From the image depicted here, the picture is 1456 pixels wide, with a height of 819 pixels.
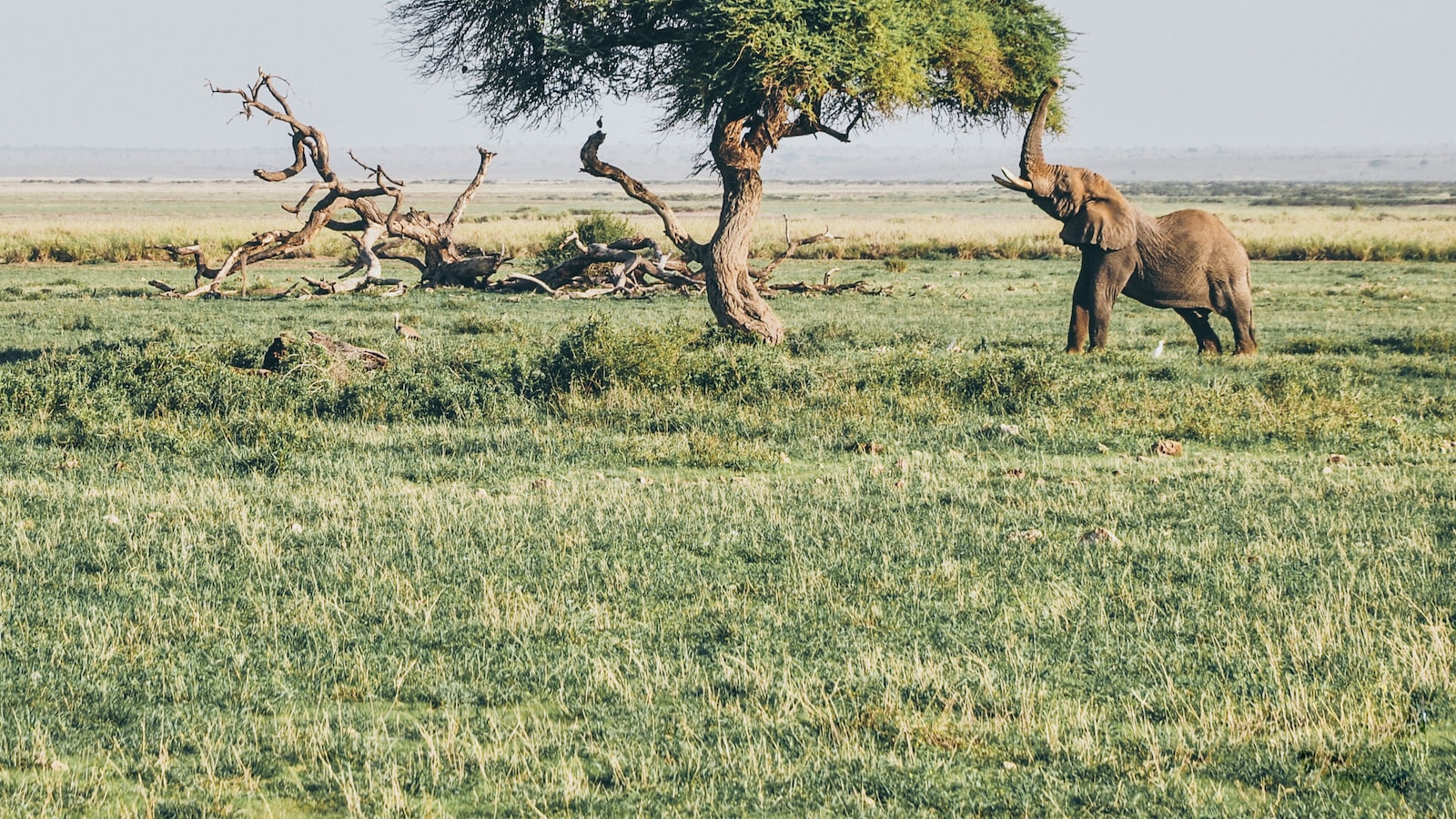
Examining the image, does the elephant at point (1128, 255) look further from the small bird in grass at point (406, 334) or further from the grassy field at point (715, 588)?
the small bird in grass at point (406, 334)

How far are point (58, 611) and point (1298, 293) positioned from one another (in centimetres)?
2831

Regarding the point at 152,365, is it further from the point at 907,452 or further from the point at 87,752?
the point at 87,752

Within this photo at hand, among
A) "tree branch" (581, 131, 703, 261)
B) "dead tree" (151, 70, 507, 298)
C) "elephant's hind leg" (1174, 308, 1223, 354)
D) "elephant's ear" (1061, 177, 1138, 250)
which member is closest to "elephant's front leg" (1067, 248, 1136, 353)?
"elephant's ear" (1061, 177, 1138, 250)

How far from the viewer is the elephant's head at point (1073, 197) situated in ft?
58.0

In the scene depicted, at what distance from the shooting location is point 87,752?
532 cm

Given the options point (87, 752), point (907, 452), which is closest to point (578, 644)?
point (87, 752)

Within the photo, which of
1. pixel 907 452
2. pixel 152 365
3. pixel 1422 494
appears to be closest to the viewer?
pixel 1422 494

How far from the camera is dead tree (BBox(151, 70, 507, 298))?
27653 mm

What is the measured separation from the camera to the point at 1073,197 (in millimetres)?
18359

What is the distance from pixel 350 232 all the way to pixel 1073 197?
18.1 meters

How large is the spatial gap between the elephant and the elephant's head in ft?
0.04

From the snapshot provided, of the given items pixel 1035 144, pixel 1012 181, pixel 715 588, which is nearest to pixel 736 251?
pixel 1012 181

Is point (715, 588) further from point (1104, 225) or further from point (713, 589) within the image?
point (1104, 225)

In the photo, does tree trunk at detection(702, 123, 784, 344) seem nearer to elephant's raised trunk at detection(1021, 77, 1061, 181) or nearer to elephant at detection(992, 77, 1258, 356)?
elephant at detection(992, 77, 1258, 356)
